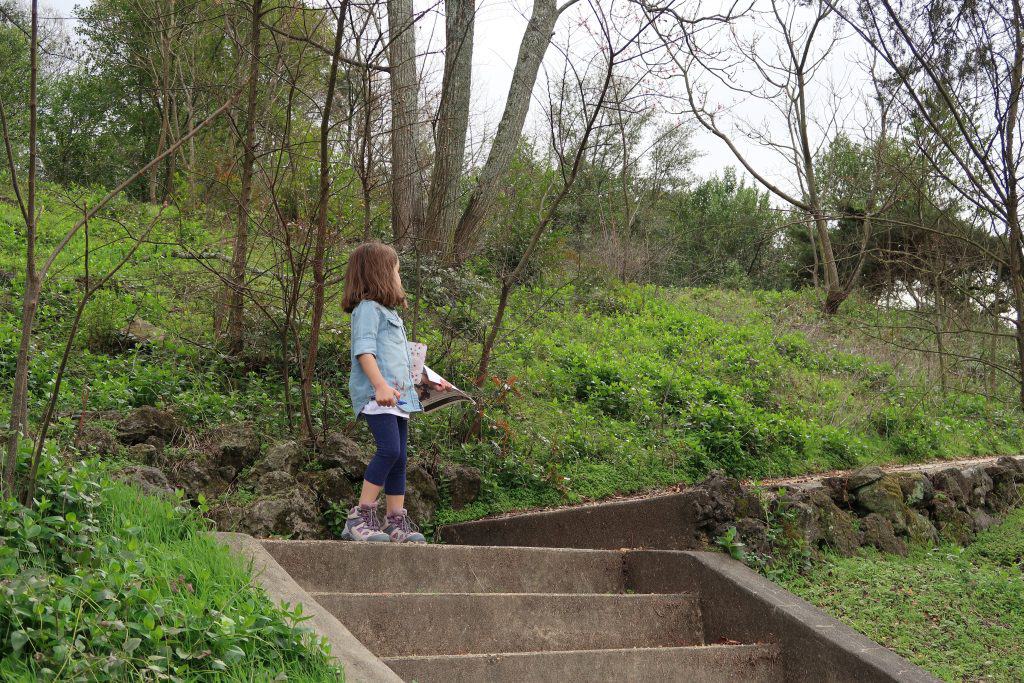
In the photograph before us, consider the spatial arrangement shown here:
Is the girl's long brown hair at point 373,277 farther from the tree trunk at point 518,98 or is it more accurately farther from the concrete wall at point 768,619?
the tree trunk at point 518,98

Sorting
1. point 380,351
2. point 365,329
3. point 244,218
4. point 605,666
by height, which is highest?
point 244,218

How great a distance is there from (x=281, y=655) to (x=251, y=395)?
4.03m

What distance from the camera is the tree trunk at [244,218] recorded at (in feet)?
19.1

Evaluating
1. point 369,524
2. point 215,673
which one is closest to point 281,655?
point 215,673

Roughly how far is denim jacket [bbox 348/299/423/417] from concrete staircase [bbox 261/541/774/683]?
0.97 m

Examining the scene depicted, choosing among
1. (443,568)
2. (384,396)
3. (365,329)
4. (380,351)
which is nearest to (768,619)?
(443,568)

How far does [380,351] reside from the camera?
4.95m

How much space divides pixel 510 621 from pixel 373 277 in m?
2.11

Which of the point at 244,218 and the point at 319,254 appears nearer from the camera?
the point at 319,254

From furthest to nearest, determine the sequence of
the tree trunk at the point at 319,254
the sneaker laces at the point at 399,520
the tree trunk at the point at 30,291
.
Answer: the tree trunk at the point at 319,254, the sneaker laces at the point at 399,520, the tree trunk at the point at 30,291

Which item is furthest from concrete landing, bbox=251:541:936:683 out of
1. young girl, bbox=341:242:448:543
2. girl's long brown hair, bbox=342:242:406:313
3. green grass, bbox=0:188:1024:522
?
green grass, bbox=0:188:1024:522

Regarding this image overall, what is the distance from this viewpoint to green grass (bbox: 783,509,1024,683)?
411 cm

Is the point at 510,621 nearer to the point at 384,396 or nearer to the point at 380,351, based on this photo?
the point at 384,396

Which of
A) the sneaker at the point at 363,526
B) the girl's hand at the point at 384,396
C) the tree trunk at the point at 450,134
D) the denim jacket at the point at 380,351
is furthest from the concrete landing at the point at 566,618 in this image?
the tree trunk at the point at 450,134
